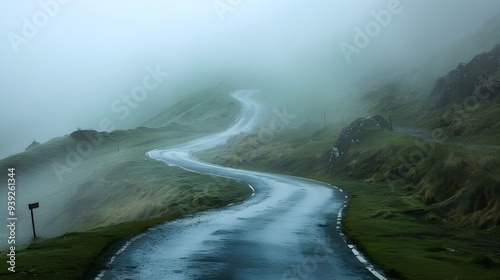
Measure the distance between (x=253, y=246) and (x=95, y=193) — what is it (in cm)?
4910

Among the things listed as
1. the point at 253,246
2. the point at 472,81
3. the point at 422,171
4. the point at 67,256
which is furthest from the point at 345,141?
the point at 67,256

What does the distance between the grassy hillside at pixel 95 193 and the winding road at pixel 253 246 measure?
4.98 feet

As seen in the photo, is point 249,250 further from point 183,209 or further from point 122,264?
point 183,209

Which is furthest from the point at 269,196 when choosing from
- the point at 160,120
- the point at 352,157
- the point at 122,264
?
the point at 160,120

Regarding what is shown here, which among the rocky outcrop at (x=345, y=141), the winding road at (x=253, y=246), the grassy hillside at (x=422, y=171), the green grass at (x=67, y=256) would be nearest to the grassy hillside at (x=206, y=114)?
→ the grassy hillside at (x=422, y=171)

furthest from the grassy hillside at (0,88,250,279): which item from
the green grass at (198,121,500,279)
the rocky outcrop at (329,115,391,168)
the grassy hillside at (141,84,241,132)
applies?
the rocky outcrop at (329,115,391,168)

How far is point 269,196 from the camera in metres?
36.4

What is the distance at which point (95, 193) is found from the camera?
63.2m

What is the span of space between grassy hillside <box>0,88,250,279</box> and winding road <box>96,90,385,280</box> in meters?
1.52

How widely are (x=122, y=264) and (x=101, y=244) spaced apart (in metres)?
4.02

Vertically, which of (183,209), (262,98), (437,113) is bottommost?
(183,209)

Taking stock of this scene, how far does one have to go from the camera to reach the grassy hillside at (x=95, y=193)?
56.1ft

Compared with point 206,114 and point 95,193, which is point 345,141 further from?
point 206,114

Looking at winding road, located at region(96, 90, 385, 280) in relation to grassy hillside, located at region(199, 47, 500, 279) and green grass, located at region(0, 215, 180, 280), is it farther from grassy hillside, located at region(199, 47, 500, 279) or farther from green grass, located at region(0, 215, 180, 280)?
grassy hillside, located at region(199, 47, 500, 279)
